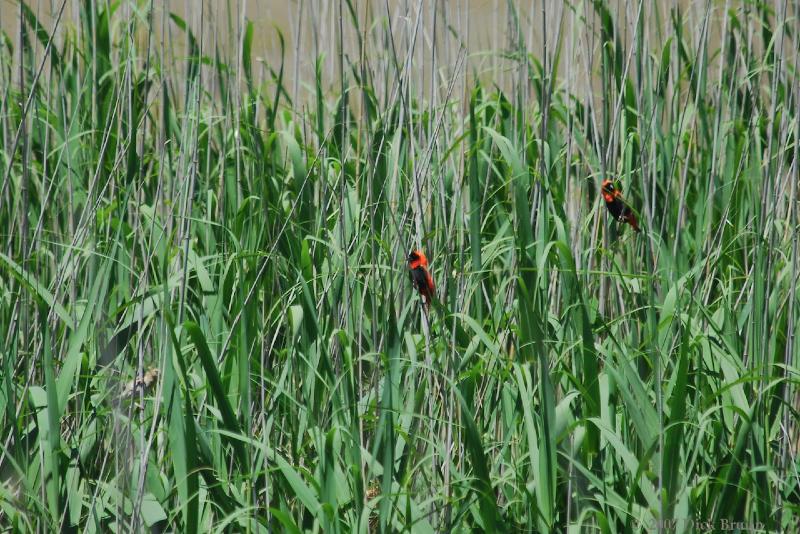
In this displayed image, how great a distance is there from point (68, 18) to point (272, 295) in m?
1.92

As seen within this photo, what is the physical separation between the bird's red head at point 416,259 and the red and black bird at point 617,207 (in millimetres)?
495

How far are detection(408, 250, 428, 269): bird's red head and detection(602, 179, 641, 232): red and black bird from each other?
50 cm

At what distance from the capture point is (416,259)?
1.75 meters

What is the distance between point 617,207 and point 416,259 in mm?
563

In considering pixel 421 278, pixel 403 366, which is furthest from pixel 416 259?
pixel 403 366

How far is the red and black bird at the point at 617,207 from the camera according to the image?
6.51 feet

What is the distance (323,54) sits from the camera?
310 centimetres

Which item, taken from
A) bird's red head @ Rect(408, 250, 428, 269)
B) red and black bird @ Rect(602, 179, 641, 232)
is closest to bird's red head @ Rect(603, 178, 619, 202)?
red and black bird @ Rect(602, 179, 641, 232)

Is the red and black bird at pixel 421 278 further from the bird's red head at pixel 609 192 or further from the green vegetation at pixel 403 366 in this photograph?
the bird's red head at pixel 609 192

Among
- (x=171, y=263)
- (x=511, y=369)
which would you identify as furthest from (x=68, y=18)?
(x=511, y=369)

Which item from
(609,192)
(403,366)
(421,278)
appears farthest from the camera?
(609,192)

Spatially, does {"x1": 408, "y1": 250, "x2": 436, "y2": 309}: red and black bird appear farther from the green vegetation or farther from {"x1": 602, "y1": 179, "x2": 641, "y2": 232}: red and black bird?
{"x1": 602, "y1": 179, "x2": 641, "y2": 232}: red and black bird

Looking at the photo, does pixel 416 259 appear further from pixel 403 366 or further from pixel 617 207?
pixel 617 207

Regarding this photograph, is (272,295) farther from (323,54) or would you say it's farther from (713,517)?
(323,54)
